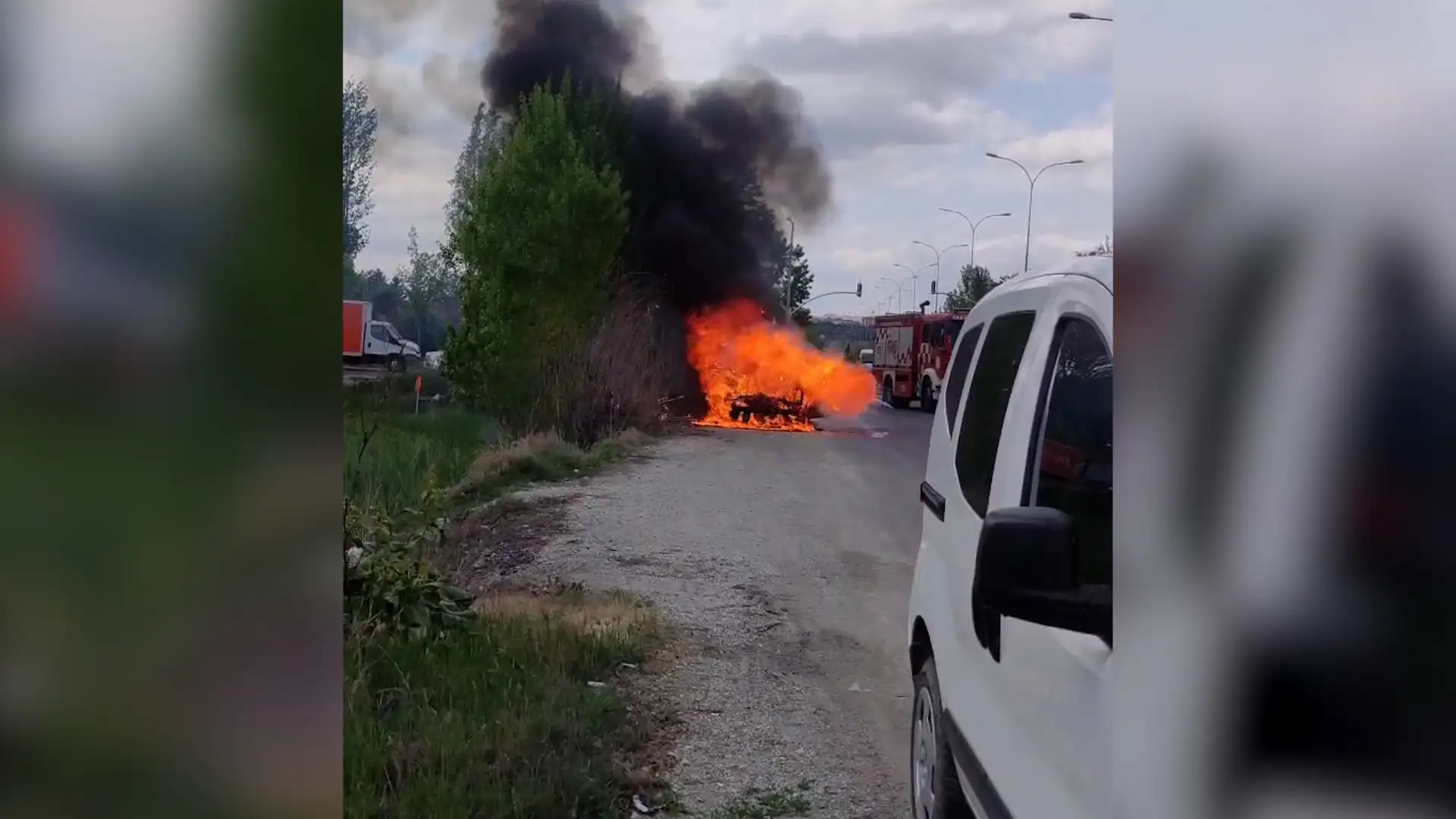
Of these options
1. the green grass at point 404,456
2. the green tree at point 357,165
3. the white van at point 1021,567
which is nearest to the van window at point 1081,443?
the white van at point 1021,567

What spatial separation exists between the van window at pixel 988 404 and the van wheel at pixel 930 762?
53 centimetres

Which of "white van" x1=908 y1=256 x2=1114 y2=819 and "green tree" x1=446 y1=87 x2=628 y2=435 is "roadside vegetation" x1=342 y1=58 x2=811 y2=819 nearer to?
"green tree" x1=446 y1=87 x2=628 y2=435

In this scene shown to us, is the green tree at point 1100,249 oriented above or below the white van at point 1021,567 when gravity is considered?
above

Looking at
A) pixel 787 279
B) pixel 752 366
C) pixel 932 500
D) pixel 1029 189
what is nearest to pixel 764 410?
pixel 752 366

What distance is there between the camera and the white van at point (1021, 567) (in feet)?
6.95

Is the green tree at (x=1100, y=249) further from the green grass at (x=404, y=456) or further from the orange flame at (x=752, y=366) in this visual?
the green grass at (x=404, y=456)

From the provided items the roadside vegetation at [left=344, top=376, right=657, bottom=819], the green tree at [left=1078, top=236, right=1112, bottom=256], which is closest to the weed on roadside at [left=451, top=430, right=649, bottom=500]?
the roadside vegetation at [left=344, top=376, right=657, bottom=819]

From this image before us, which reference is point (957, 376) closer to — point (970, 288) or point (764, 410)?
point (970, 288)

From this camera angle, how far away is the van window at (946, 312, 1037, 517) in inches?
105

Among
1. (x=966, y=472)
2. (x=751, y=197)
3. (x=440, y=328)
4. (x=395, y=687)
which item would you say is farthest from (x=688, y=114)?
(x=395, y=687)

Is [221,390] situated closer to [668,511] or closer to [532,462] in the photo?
[532,462]

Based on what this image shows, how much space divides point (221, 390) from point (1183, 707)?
2.54 metres

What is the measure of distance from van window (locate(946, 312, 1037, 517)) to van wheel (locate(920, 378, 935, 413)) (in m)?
0.27

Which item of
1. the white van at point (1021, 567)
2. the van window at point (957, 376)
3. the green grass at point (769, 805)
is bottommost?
the green grass at point (769, 805)
